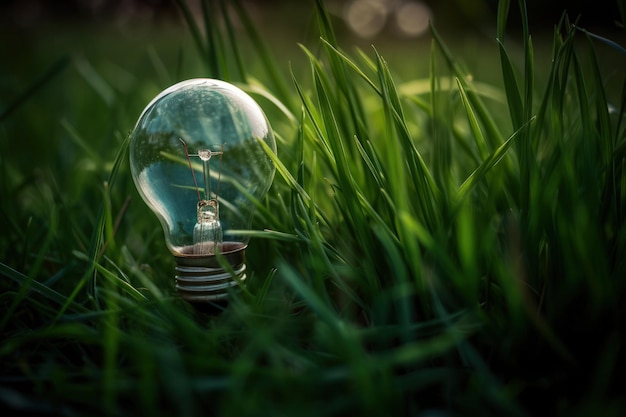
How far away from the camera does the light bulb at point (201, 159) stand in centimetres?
71

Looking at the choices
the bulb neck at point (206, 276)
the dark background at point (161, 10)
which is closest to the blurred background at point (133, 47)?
the dark background at point (161, 10)

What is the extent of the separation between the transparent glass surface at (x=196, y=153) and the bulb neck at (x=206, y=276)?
0.04 metres

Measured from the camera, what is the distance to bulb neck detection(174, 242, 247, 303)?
0.64 m

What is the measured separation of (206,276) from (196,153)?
0.63ft

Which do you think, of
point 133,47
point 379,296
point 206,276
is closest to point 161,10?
point 133,47

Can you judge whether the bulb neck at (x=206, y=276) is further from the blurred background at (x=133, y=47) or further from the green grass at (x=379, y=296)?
the blurred background at (x=133, y=47)

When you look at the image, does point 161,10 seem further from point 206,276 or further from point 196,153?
point 206,276

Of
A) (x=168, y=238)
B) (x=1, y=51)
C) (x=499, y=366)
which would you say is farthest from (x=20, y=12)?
(x=499, y=366)

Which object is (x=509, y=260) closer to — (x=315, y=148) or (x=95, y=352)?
(x=315, y=148)

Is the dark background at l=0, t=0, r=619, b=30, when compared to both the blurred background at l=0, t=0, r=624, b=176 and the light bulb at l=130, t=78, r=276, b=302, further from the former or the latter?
the light bulb at l=130, t=78, r=276, b=302

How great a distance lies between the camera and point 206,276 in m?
0.64

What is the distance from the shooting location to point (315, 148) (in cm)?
74

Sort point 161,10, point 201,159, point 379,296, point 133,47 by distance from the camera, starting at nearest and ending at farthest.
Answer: point 379,296 → point 201,159 → point 133,47 → point 161,10

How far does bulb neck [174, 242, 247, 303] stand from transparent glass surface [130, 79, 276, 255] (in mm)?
40
